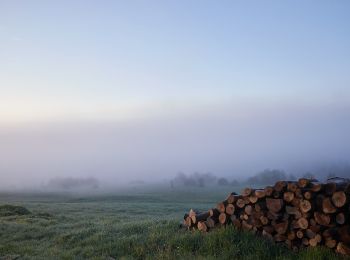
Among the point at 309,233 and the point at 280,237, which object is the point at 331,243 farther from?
the point at 280,237

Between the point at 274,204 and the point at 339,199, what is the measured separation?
211 centimetres

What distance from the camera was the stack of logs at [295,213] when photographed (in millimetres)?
11938

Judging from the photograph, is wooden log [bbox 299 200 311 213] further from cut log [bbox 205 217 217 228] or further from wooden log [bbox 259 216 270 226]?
cut log [bbox 205 217 217 228]

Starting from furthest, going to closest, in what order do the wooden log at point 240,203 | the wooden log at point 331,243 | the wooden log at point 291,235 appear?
the wooden log at point 240,203
the wooden log at point 291,235
the wooden log at point 331,243

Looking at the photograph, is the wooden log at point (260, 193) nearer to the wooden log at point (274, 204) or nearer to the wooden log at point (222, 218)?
the wooden log at point (274, 204)

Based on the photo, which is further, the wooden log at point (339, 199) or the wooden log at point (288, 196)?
the wooden log at point (288, 196)

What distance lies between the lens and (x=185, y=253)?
506 inches

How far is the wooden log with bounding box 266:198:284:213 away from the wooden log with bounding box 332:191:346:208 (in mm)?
1695

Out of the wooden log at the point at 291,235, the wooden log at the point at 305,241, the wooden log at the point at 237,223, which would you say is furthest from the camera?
the wooden log at the point at 237,223

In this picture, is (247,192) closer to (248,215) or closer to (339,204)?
(248,215)

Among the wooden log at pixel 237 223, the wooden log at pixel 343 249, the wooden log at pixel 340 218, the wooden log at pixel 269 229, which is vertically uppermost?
the wooden log at pixel 340 218

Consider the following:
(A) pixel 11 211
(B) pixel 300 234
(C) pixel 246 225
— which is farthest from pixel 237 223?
(A) pixel 11 211

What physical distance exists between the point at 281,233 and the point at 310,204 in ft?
4.30

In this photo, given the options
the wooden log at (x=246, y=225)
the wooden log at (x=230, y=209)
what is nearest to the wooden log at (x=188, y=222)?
the wooden log at (x=230, y=209)
